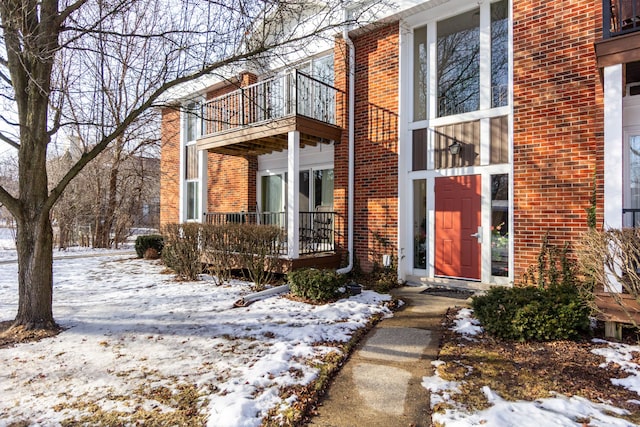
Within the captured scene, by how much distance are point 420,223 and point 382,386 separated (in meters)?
4.73

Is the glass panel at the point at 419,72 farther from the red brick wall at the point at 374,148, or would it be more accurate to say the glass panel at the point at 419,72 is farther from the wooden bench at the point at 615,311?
the wooden bench at the point at 615,311

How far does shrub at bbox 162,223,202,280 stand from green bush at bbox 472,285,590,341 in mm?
5828

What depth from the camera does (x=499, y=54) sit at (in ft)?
21.7

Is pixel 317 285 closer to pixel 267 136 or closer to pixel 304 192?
pixel 267 136

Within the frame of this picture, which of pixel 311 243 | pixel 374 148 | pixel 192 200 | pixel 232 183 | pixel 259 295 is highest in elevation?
pixel 374 148

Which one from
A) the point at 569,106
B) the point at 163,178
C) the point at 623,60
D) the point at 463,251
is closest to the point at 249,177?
the point at 163,178

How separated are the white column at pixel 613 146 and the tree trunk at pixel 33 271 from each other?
23.0ft

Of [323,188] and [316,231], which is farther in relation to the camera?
[323,188]

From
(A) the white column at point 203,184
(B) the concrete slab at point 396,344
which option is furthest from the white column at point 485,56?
(A) the white column at point 203,184

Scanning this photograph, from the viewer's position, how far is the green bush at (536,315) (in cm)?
407

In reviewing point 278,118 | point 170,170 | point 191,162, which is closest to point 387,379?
point 278,118

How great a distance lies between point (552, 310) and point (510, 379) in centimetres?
133

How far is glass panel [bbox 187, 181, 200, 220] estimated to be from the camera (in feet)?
40.8

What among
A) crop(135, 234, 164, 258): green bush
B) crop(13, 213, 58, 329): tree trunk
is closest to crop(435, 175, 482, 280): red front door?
crop(13, 213, 58, 329): tree trunk
